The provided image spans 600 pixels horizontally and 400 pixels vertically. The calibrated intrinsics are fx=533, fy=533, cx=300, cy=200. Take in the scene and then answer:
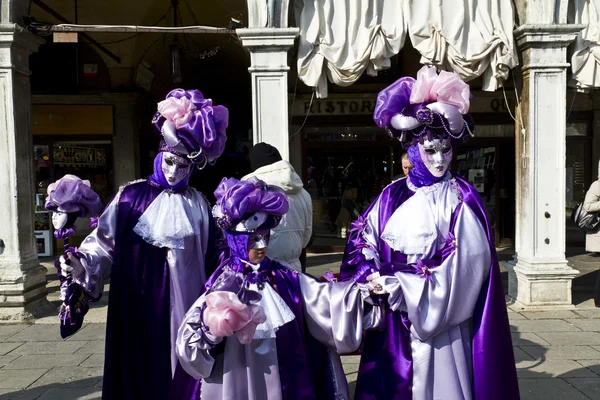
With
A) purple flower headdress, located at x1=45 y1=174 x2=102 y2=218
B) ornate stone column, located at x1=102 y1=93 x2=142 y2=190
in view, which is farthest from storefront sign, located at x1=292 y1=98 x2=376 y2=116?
purple flower headdress, located at x1=45 y1=174 x2=102 y2=218

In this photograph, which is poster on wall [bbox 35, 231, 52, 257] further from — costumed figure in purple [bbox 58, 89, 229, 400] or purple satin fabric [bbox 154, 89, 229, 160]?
purple satin fabric [bbox 154, 89, 229, 160]

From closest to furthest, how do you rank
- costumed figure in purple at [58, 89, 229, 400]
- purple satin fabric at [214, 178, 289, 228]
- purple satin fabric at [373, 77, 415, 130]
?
purple satin fabric at [214, 178, 289, 228] < purple satin fabric at [373, 77, 415, 130] < costumed figure in purple at [58, 89, 229, 400]

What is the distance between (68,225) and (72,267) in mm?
244

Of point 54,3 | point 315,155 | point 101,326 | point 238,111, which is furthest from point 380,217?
point 238,111

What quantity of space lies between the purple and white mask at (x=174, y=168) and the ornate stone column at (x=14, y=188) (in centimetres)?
387

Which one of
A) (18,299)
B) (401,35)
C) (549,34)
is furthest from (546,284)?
(18,299)

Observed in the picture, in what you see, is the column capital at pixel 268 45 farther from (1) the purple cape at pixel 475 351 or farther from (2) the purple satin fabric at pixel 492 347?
(2) the purple satin fabric at pixel 492 347

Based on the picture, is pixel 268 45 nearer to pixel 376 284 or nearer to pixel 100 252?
pixel 100 252

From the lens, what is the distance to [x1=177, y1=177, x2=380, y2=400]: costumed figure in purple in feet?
7.71

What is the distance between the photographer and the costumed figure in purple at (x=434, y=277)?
2580 mm

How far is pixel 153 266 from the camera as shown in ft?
10.3

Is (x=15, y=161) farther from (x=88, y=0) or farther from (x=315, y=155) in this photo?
(x=315, y=155)

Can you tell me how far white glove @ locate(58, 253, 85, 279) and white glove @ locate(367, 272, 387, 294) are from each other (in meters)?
1.58

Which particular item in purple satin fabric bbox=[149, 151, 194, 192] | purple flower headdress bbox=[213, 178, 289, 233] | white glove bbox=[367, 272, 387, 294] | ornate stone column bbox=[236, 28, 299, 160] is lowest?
white glove bbox=[367, 272, 387, 294]
